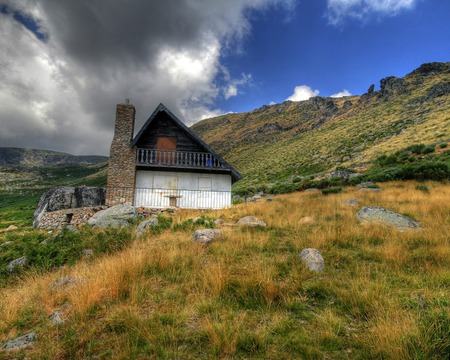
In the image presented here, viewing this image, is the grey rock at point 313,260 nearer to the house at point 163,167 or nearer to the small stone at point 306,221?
the small stone at point 306,221

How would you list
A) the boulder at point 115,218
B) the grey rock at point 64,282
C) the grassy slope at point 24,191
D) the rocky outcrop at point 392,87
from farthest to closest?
the rocky outcrop at point 392,87 → the grassy slope at point 24,191 → the boulder at point 115,218 → the grey rock at point 64,282

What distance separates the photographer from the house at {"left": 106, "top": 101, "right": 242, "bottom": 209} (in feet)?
57.0

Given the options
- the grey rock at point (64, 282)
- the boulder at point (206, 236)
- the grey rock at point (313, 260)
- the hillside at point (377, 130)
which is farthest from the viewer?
the hillside at point (377, 130)

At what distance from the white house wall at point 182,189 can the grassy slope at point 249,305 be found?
39.1 ft

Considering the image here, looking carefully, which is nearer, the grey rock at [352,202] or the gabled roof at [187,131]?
the grey rock at [352,202]

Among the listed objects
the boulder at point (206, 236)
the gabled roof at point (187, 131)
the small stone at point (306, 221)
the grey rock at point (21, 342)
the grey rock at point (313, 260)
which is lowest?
the grey rock at point (21, 342)

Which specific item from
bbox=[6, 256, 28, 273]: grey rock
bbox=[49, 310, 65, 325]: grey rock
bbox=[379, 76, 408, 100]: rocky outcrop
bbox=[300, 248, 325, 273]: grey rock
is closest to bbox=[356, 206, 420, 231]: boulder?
bbox=[300, 248, 325, 273]: grey rock

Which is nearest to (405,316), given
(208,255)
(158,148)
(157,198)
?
(208,255)

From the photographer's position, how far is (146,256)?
221 inches

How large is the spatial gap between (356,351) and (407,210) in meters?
9.27

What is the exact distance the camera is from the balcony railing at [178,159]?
1811 centimetres

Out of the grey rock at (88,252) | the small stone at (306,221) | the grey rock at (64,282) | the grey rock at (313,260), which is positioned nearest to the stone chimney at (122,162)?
the grey rock at (88,252)

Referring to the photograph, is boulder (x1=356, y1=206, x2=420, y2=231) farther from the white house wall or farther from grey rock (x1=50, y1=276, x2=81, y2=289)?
the white house wall

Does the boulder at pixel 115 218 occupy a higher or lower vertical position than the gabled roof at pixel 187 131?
lower
